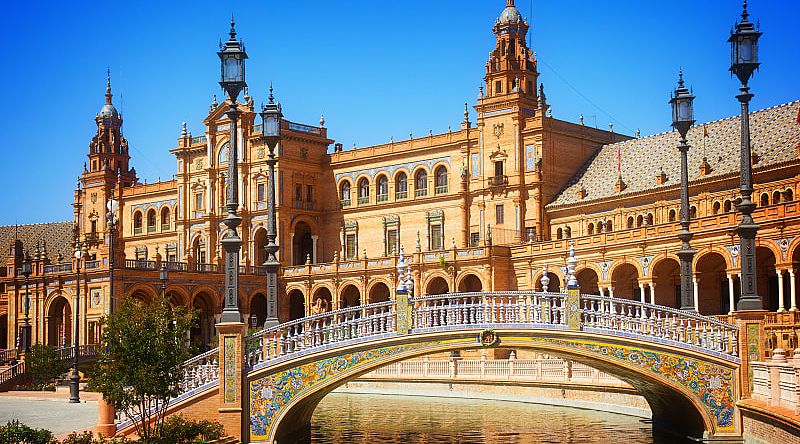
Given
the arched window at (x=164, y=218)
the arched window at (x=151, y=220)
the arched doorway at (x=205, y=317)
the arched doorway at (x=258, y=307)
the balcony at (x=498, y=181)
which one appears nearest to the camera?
the balcony at (x=498, y=181)

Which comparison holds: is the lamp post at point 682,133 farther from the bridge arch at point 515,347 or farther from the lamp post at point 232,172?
the lamp post at point 232,172

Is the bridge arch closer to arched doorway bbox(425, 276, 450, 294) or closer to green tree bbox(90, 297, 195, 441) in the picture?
green tree bbox(90, 297, 195, 441)

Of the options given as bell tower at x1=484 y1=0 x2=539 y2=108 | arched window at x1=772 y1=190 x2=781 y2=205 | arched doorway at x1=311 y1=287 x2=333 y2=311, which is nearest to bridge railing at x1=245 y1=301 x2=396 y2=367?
arched window at x1=772 y1=190 x2=781 y2=205

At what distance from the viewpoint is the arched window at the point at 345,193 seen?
77.9 m

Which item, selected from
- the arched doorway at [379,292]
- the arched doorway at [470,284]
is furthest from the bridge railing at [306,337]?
the arched doorway at [379,292]

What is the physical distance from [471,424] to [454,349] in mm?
9400

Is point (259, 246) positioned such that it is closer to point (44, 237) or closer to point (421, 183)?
point (421, 183)

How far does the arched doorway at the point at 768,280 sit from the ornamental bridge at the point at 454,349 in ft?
77.0

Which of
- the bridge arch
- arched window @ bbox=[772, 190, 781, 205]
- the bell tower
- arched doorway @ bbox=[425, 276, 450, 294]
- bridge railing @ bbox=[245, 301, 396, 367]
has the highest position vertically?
the bell tower

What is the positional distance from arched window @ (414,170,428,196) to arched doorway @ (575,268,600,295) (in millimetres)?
16627

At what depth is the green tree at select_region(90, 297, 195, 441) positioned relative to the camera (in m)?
22.5

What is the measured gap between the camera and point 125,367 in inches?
889

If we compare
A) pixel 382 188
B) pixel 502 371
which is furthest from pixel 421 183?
pixel 502 371

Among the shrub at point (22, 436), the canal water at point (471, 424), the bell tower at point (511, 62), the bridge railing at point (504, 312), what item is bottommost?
the canal water at point (471, 424)
